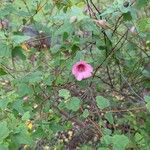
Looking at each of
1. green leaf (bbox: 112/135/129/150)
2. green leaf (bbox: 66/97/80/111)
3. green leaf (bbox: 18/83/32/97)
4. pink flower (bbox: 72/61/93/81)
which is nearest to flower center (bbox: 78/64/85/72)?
pink flower (bbox: 72/61/93/81)

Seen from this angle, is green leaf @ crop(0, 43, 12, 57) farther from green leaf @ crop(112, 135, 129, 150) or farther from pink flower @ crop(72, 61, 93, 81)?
green leaf @ crop(112, 135, 129, 150)

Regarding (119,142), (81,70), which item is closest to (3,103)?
(81,70)

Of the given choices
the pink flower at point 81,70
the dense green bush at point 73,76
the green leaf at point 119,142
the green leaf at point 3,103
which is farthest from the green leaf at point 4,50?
the green leaf at point 119,142

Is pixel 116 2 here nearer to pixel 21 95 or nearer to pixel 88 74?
pixel 88 74

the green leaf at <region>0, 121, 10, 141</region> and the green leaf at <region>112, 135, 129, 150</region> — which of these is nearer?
the green leaf at <region>0, 121, 10, 141</region>

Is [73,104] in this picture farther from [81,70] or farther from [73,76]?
[73,76]

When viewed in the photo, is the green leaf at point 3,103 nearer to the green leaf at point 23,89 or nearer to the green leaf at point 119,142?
the green leaf at point 23,89

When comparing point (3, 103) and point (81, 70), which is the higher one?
point (81, 70)
